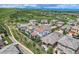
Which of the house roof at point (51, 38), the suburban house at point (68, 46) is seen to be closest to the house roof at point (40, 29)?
the house roof at point (51, 38)

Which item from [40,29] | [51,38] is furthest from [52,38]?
[40,29]

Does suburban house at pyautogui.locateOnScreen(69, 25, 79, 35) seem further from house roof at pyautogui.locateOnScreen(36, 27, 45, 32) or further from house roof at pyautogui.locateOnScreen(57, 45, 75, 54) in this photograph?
house roof at pyautogui.locateOnScreen(36, 27, 45, 32)

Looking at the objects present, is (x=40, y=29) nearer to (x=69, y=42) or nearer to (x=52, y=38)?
(x=52, y=38)

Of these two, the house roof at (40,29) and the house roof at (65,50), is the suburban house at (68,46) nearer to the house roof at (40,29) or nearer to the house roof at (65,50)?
the house roof at (65,50)

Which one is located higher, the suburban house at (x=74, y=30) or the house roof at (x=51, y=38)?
the suburban house at (x=74, y=30)

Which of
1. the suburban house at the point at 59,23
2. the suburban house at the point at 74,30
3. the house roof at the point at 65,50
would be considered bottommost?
the house roof at the point at 65,50

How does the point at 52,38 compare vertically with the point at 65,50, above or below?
above
